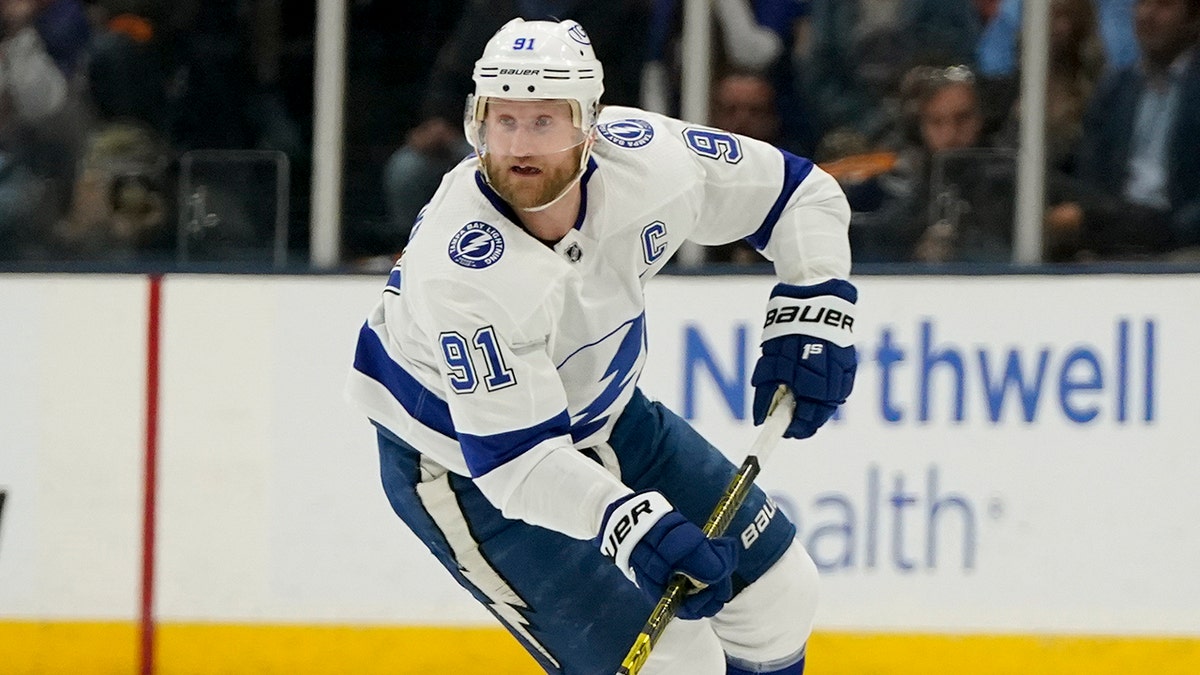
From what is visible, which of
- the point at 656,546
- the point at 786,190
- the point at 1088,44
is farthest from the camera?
the point at 1088,44

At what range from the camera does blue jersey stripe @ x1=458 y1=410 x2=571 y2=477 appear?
2561 millimetres

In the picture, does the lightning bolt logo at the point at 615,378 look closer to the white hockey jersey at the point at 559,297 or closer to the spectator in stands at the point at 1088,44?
the white hockey jersey at the point at 559,297

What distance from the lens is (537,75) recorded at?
2.60 m

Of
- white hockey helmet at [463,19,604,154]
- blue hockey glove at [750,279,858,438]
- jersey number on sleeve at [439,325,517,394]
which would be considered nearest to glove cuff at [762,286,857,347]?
blue hockey glove at [750,279,858,438]

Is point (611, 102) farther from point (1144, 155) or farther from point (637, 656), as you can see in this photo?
point (637, 656)

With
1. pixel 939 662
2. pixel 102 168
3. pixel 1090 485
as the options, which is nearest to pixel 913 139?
pixel 1090 485

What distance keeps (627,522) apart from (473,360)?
30cm

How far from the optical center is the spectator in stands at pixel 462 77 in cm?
439

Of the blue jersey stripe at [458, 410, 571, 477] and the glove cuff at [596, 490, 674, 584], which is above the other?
the blue jersey stripe at [458, 410, 571, 477]

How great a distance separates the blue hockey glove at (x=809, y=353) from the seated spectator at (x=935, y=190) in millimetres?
1258

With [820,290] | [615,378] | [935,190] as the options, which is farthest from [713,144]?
[935,190]

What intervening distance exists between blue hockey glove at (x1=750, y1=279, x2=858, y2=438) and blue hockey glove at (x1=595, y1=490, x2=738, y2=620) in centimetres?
51

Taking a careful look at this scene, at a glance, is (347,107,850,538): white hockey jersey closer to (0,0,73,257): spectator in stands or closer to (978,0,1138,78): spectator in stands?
(978,0,1138,78): spectator in stands

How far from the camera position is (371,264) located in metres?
4.40
